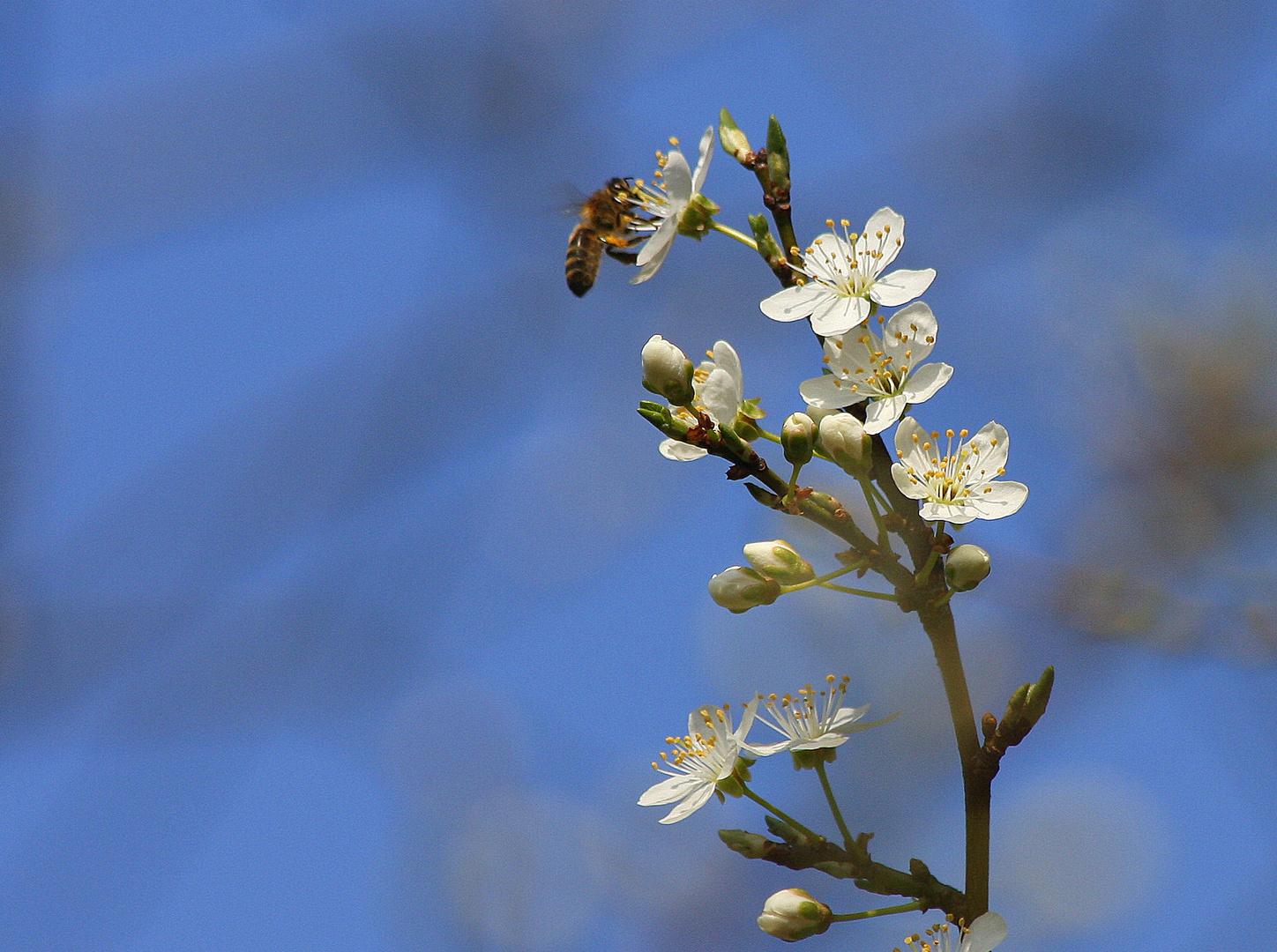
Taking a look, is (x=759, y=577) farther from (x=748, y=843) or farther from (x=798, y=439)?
(x=748, y=843)

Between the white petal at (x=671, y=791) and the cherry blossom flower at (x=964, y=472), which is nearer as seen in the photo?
the cherry blossom flower at (x=964, y=472)

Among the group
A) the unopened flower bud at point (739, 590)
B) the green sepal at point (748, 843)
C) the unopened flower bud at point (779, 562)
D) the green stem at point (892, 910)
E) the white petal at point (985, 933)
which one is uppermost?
the unopened flower bud at point (779, 562)

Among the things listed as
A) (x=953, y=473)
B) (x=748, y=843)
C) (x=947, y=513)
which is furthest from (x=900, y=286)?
(x=748, y=843)

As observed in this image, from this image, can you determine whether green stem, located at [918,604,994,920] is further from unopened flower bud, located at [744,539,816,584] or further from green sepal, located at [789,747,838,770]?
green sepal, located at [789,747,838,770]

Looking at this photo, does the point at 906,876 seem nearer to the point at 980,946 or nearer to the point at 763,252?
the point at 980,946

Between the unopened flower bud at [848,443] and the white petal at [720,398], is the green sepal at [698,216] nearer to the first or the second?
the white petal at [720,398]

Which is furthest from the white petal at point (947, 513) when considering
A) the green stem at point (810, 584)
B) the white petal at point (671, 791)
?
the white petal at point (671, 791)

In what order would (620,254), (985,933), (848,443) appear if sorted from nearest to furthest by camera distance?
(985,933) → (848,443) → (620,254)
